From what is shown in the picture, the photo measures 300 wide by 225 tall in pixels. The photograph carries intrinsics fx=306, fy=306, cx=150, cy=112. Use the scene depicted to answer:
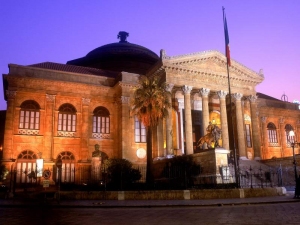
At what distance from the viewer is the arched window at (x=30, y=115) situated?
31.5 meters

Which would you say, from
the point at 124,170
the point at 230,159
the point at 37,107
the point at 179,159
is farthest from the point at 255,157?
the point at 37,107

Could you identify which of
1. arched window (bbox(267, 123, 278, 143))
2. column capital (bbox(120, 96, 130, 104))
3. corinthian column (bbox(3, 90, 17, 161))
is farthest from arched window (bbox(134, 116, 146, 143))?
arched window (bbox(267, 123, 278, 143))

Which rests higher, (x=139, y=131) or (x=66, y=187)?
(x=139, y=131)

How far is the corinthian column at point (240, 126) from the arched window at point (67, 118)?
18502mm

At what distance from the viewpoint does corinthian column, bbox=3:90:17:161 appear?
29656 mm

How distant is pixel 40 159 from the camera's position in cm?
3031

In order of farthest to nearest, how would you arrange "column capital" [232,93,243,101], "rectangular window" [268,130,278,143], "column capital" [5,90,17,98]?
"rectangular window" [268,130,278,143]
"column capital" [232,93,243,101]
"column capital" [5,90,17,98]

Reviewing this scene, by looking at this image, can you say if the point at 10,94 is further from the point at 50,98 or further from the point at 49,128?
the point at 49,128

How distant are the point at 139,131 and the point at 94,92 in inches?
270

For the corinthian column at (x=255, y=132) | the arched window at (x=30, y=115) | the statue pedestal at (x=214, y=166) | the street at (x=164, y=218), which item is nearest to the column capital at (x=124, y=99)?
the arched window at (x=30, y=115)

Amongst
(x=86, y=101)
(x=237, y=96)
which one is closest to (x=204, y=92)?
(x=237, y=96)

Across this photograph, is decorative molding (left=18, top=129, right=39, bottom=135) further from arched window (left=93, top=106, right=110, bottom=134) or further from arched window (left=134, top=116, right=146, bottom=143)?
arched window (left=134, top=116, right=146, bottom=143)

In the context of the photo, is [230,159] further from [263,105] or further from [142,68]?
[142,68]

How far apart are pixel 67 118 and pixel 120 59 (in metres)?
17.9
